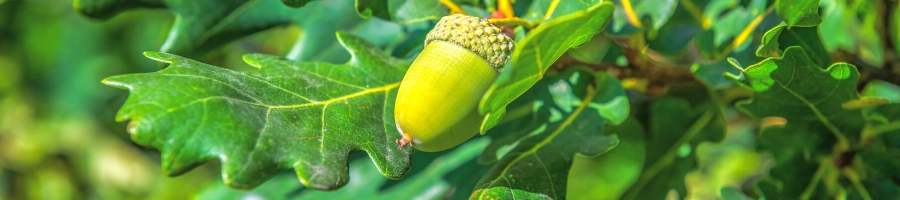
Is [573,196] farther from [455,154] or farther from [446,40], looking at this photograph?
[446,40]

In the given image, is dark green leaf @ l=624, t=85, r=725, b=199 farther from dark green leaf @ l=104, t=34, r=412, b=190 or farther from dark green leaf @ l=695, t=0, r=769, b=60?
dark green leaf @ l=104, t=34, r=412, b=190

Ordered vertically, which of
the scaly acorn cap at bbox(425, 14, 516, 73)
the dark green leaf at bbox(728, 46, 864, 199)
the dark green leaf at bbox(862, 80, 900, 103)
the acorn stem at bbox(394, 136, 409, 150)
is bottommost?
the dark green leaf at bbox(862, 80, 900, 103)

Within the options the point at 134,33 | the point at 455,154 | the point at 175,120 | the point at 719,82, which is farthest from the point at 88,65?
the point at 719,82

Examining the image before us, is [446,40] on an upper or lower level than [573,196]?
upper

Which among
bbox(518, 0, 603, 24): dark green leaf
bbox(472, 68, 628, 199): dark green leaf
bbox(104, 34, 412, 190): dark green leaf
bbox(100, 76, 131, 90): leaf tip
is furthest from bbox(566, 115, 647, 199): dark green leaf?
bbox(100, 76, 131, 90): leaf tip

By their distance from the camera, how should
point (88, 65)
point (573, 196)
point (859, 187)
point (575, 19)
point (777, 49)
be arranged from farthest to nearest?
point (88, 65)
point (573, 196)
point (859, 187)
point (777, 49)
point (575, 19)

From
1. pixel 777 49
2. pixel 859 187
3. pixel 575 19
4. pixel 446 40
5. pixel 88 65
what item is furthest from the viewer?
pixel 88 65
